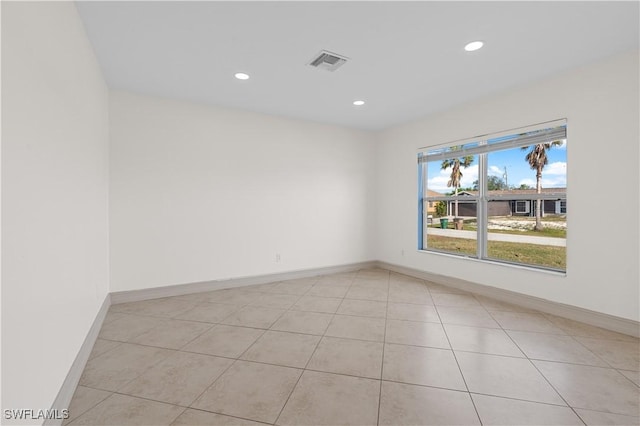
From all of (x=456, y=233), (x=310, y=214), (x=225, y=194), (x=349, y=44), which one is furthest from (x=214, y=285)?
(x=456, y=233)

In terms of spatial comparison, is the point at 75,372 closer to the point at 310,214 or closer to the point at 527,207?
the point at 310,214

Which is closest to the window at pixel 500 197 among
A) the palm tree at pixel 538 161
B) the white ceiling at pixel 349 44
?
the palm tree at pixel 538 161

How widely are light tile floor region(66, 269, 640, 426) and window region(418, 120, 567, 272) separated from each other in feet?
2.90

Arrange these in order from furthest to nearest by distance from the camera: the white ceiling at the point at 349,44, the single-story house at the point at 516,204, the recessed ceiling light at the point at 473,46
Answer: the single-story house at the point at 516,204 < the recessed ceiling light at the point at 473,46 < the white ceiling at the point at 349,44

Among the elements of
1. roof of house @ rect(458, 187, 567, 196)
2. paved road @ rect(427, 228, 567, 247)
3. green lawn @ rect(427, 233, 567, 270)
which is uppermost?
roof of house @ rect(458, 187, 567, 196)

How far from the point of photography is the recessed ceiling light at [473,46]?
8.01ft

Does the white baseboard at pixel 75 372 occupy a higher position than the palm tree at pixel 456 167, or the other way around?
the palm tree at pixel 456 167

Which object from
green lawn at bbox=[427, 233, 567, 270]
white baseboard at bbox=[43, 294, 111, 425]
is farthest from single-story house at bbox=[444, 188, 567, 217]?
white baseboard at bbox=[43, 294, 111, 425]

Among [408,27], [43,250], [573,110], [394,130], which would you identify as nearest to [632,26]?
[573,110]

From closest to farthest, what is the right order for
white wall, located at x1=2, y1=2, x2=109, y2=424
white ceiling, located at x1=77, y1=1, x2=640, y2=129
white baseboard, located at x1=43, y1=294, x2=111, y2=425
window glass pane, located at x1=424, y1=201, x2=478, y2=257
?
white wall, located at x1=2, y1=2, x2=109, y2=424, white baseboard, located at x1=43, y1=294, x2=111, y2=425, white ceiling, located at x1=77, y1=1, x2=640, y2=129, window glass pane, located at x1=424, y1=201, x2=478, y2=257

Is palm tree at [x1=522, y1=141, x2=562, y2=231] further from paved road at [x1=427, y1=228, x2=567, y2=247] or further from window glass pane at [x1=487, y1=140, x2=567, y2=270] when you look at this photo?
paved road at [x1=427, y1=228, x2=567, y2=247]

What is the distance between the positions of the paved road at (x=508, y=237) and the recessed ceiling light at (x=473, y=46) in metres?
2.31

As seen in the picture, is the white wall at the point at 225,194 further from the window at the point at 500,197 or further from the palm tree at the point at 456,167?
the palm tree at the point at 456,167

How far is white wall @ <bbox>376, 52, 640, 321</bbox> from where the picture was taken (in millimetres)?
2574
